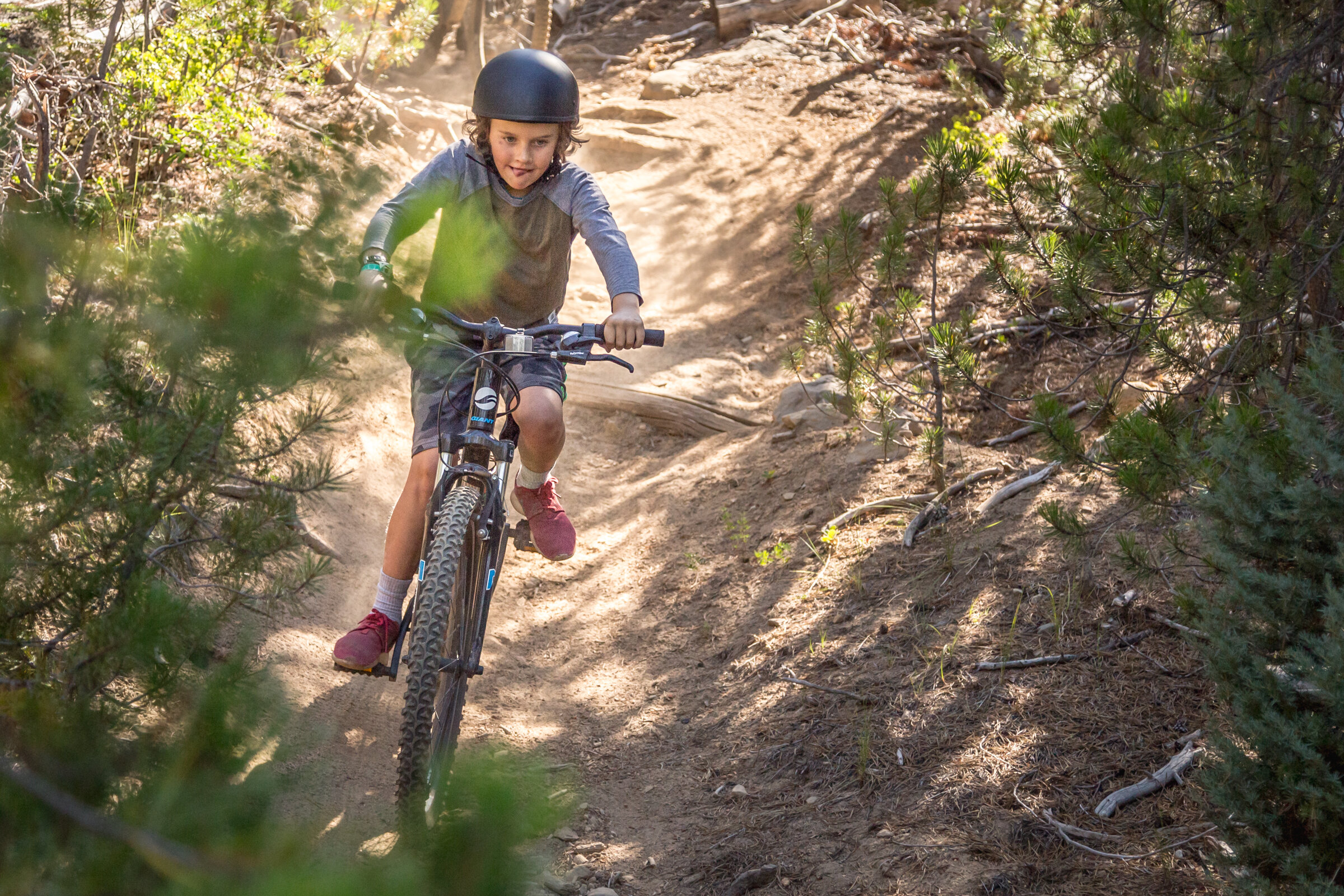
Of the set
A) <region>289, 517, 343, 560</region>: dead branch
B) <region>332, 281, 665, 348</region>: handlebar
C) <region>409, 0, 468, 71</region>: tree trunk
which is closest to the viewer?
<region>332, 281, 665, 348</region>: handlebar

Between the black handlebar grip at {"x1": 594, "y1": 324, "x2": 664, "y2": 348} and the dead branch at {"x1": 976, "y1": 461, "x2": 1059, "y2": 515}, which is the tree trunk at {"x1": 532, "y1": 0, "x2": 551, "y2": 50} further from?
the black handlebar grip at {"x1": 594, "y1": 324, "x2": 664, "y2": 348}

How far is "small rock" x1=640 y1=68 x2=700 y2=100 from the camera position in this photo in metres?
11.7

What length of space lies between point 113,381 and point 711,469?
4.54 metres

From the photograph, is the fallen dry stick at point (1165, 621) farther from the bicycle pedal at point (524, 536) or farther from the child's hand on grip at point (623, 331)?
the bicycle pedal at point (524, 536)

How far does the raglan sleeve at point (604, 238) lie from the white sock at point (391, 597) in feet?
3.80

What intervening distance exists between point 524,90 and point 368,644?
1809 millimetres

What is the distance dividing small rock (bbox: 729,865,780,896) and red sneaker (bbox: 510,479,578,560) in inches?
49.4

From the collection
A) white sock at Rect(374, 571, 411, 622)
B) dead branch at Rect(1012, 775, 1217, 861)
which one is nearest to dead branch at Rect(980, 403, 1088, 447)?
dead branch at Rect(1012, 775, 1217, 861)

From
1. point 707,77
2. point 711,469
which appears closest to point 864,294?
point 711,469

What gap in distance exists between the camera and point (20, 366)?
142 centimetres

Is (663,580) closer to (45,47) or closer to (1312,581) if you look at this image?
(1312,581)

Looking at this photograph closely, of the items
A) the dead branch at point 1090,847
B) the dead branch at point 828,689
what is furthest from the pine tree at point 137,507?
the dead branch at point 828,689

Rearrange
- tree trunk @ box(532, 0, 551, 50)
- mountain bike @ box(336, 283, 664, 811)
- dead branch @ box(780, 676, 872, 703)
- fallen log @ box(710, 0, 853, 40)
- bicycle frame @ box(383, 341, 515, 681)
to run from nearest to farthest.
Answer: mountain bike @ box(336, 283, 664, 811), bicycle frame @ box(383, 341, 515, 681), dead branch @ box(780, 676, 872, 703), tree trunk @ box(532, 0, 551, 50), fallen log @ box(710, 0, 853, 40)

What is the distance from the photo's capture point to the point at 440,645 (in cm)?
266
